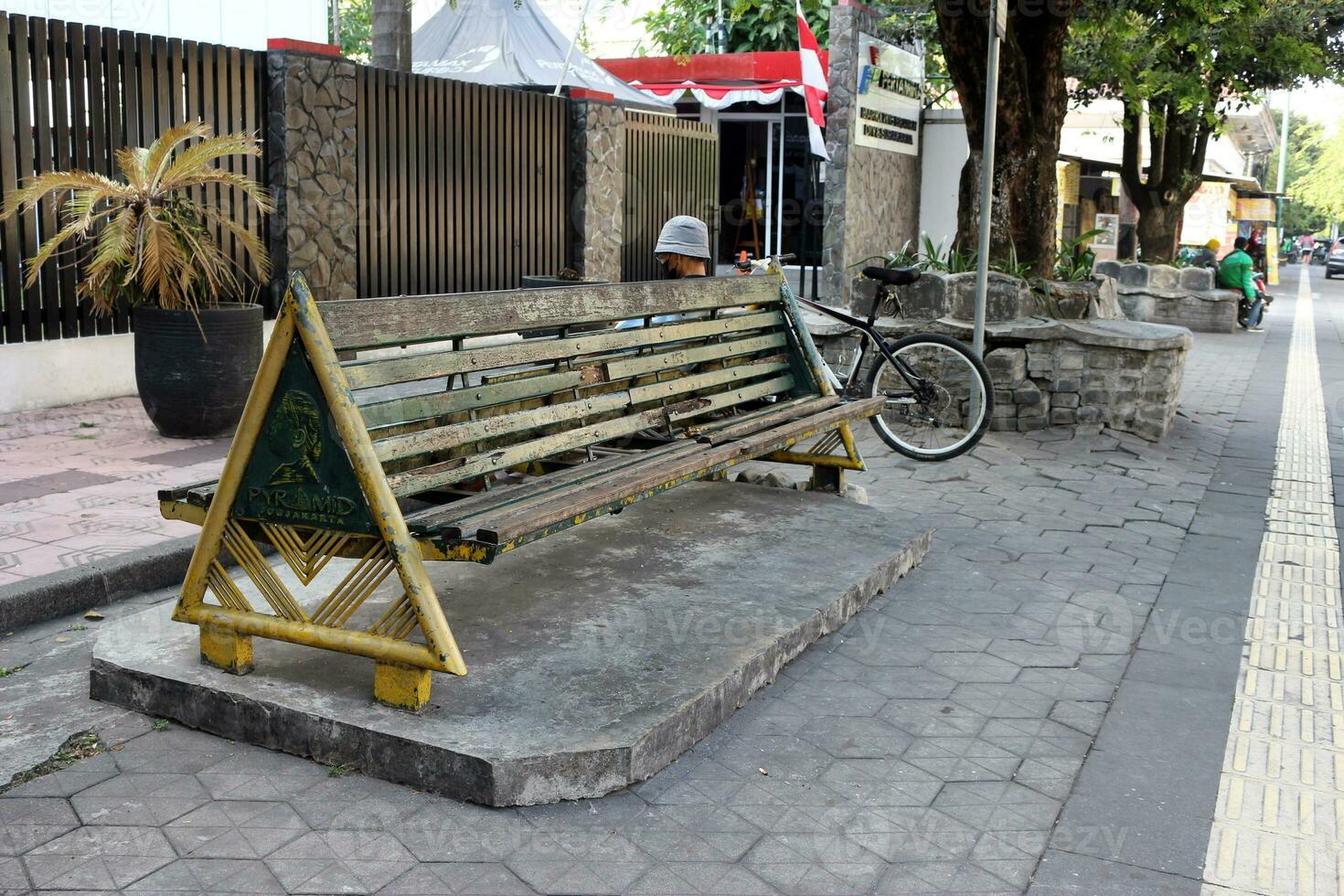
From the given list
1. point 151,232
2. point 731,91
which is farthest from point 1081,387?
point 731,91

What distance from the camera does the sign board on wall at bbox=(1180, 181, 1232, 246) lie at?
1489 inches

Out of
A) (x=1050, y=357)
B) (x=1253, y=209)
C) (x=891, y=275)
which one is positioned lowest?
(x=1050, y=357)

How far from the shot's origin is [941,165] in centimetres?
1611

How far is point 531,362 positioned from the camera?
14.5 ft

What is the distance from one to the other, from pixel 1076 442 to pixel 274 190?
6101 millimetres

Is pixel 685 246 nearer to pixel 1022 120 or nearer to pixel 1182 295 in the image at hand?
pixel 1022 120

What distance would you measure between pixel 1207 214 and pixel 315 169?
34.2 metres

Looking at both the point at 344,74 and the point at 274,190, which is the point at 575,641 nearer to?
the point at 274,190

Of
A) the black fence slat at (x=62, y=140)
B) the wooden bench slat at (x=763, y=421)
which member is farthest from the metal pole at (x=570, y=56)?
the wooden bench slat at (x=763, y=421)

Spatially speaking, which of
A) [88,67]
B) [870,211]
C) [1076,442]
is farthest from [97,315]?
[870,211]

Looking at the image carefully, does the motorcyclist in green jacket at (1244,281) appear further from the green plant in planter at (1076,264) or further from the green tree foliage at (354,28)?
the green tree foliage at (354,28)

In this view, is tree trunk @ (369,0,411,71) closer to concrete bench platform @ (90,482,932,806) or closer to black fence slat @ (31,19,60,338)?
black fence slat @ (31,19,60,338)

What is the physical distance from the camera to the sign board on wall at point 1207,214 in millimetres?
37812

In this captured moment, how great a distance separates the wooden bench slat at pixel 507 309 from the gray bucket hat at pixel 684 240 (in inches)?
33.2
